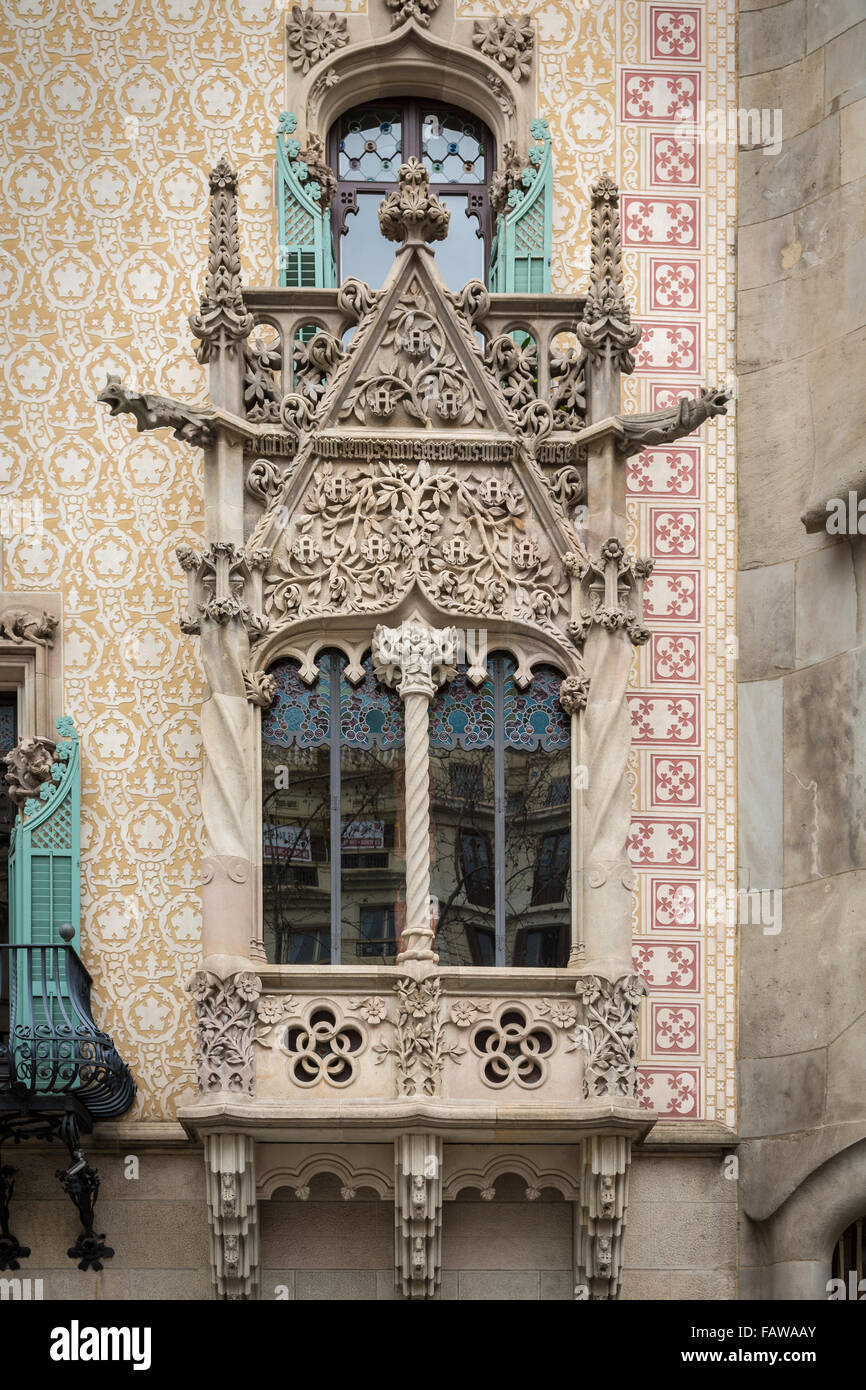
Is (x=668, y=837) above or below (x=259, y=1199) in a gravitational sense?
above

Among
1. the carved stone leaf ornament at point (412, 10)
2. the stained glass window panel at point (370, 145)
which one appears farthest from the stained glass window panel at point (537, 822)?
the carved stone leaf ornament at point (412, 10)

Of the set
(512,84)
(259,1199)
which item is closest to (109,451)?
(512,84)

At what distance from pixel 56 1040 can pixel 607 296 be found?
5.40 m

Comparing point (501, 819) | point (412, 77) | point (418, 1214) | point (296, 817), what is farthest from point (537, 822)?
point (412, 77)

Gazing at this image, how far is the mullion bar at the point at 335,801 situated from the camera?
17.4 meters

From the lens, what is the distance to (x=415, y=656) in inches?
691

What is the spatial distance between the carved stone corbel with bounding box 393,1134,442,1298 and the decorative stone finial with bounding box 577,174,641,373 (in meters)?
4.76

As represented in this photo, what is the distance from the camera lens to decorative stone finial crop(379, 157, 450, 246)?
59.0 ft

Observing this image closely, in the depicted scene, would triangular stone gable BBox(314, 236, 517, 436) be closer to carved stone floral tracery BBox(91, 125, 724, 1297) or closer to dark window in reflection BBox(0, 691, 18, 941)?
carved stone floral tracery BBox(91, 125, 724, 1297)

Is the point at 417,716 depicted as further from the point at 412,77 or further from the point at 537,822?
the point at 412,77

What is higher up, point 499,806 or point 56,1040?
point 499,806
